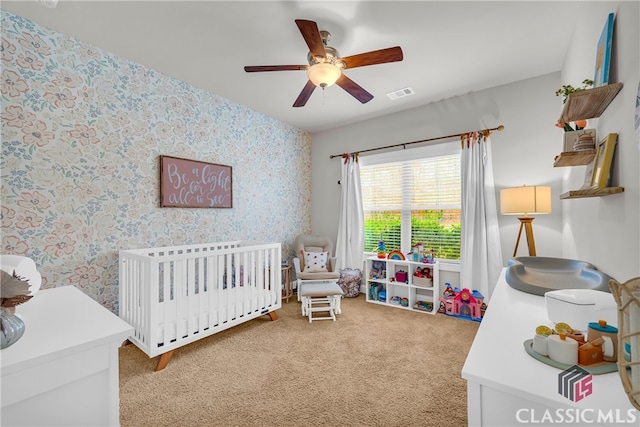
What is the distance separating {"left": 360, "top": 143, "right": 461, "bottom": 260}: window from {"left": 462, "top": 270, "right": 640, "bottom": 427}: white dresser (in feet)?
8.40

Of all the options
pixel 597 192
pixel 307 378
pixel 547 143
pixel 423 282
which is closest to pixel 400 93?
pixel 547 143

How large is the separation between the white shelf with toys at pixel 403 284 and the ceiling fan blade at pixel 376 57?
7.19 feet

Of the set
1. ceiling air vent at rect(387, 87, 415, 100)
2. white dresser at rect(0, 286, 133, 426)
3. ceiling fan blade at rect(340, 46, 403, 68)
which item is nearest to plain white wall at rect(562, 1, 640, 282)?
ceiling fan blade at rect(340, 46, 403, 68)

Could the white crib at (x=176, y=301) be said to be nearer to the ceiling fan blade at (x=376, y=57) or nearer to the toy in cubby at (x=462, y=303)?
the ceiling fan blade at (x=376, y=57)

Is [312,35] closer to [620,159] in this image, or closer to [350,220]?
[620,159]

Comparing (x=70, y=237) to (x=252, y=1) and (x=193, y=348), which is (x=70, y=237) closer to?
(x=193, y=348)

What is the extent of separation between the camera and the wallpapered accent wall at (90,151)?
6.22 ft

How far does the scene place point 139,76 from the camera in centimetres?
247

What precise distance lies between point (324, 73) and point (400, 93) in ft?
4.74

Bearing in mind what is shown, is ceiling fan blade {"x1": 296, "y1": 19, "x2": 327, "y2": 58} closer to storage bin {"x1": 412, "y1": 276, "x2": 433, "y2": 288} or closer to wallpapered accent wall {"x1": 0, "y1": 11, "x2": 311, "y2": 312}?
wallpapered accent wall {"x1": 0, "y1": 11, "x2": 311, "y2": 312}

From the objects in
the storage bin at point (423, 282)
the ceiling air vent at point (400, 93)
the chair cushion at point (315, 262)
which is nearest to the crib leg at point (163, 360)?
the chair cushion at point (315, 262)

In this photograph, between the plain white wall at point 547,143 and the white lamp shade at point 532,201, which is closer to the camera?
the plain white wall at point 547,143

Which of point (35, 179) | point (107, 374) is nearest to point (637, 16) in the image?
point (107, 374)

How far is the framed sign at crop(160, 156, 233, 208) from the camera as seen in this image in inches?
104
